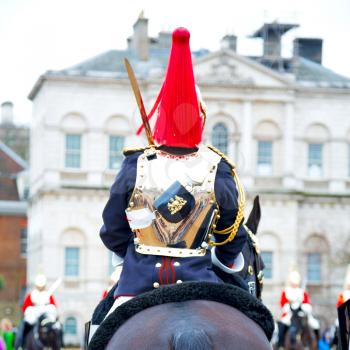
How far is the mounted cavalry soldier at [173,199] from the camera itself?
23.8 ft

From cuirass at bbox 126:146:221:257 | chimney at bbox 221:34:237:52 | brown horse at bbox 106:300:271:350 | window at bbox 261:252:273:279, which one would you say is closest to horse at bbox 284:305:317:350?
cuirass at bbox 126:146:221:257

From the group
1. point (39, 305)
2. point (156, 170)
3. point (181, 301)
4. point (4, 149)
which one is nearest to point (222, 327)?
point (181, 301)

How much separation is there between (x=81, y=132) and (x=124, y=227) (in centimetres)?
5025

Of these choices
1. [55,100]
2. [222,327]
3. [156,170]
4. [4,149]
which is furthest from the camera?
[4,149]

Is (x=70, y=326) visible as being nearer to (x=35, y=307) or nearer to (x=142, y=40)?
(x=142, y=40)

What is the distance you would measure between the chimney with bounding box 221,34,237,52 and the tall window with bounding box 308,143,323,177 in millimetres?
6420

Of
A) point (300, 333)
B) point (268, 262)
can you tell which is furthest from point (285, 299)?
point (268, 262)

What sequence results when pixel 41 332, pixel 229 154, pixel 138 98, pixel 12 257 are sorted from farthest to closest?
pixel 12 257 → pixel 229 154 → pixel 41 332 → pixel 138 98

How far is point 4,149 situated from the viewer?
73.1m

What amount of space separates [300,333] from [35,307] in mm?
Result: 6127

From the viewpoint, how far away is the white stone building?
2233 inches

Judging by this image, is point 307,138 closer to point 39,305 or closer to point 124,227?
point 39,305

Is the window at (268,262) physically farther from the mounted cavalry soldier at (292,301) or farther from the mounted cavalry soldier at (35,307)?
the mounted cavalry soldier at (35,307)

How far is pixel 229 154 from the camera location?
58719 millimetres
